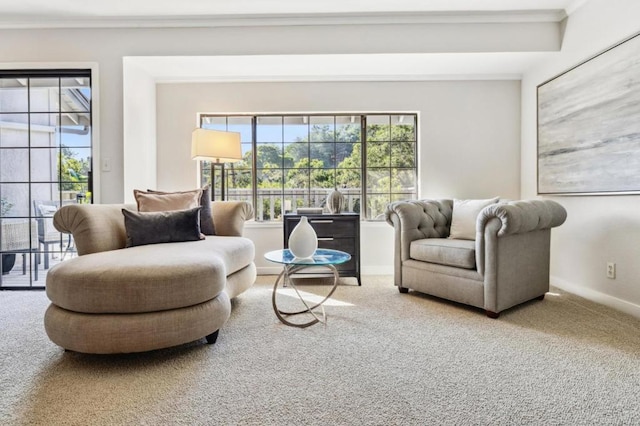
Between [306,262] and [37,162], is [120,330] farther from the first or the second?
[37,162]

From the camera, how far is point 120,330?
4.83ft

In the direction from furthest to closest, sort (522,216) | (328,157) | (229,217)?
1. (328,157)
2. (229,217)
3. (522,216)

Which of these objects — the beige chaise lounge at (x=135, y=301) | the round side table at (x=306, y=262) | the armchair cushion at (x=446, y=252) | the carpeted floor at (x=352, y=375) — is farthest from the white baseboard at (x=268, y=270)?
the beige chaise lounge at (x=135, y=301)

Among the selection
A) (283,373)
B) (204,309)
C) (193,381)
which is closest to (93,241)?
(204,309)

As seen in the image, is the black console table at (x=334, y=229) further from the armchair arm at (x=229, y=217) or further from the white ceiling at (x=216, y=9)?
the white ceiling at (x=216, y=9)

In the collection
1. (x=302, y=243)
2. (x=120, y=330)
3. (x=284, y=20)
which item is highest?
(x=284, y=20)

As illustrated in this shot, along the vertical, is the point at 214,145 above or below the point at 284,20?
below

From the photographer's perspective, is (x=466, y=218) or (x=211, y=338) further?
(x=466, y=218)

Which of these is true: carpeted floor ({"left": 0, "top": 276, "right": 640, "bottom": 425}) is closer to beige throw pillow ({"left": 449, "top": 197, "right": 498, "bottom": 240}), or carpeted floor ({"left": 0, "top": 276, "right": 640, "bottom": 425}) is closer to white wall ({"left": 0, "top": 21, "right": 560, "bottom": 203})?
beige throw pillow ({"left": 449, "top": 197, "right": 498, "bottom": 240})

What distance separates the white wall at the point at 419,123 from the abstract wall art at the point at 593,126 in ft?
1.44

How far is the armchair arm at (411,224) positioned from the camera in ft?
8.94

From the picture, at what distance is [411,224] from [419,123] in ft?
4.49

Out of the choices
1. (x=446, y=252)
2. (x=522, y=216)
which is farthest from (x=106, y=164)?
(x=522, y=216)

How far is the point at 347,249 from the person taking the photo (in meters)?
3.09
